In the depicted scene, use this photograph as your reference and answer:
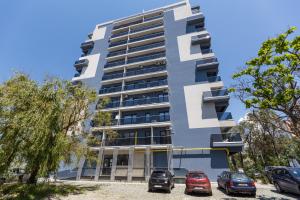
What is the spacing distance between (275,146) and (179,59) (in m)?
22.1

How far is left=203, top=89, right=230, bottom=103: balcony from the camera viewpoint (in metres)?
22.7

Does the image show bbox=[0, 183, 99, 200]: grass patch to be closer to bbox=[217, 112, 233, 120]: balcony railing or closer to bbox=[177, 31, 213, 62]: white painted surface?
bbox=[217, 112, 233, 120]: balcony railing

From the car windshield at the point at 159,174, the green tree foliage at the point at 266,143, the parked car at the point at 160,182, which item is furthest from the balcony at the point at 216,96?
the parked car at the point at 160,182

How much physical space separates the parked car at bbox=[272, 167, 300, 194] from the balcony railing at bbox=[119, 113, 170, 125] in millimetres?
12879

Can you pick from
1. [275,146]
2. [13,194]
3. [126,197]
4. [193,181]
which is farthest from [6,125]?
[275,146]

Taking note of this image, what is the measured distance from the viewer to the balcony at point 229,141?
20.4 m

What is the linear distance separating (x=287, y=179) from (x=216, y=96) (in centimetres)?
1145

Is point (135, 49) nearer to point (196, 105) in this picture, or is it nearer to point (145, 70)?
point (145, 70)

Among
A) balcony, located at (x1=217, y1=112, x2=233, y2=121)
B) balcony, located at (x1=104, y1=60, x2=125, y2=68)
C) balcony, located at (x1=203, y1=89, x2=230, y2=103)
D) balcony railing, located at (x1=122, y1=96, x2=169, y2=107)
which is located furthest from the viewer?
balcony, located at (x1=104, y1=60, x2=125, y2=68)

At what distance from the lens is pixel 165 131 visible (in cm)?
2452

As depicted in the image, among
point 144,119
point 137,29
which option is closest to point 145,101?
point 144,119

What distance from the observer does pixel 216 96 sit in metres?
23.1

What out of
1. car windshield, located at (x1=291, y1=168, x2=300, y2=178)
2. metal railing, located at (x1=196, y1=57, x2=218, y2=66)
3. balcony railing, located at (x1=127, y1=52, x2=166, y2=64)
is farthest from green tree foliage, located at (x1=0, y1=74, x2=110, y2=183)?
metal railing, located at (x1=196, y1=57, x2=218, y2=66)

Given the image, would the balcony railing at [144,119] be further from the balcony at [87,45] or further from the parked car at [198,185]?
the balcony at [87,45]
